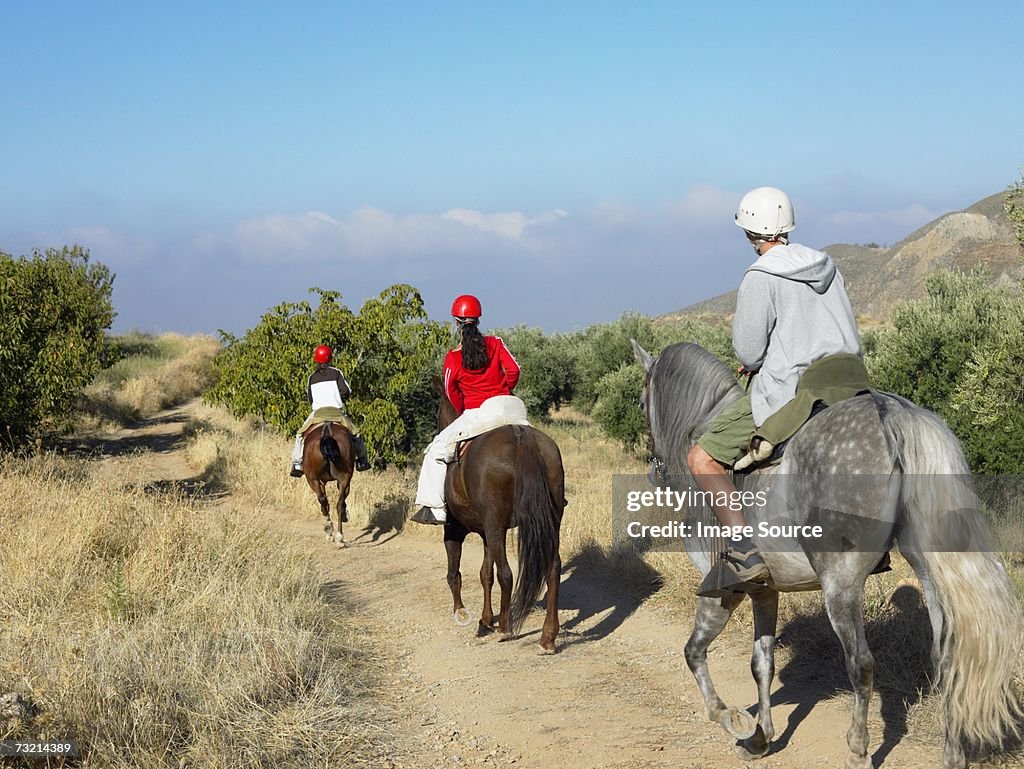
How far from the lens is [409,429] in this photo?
21.0 metres

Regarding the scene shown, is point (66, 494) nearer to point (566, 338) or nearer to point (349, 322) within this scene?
point (349, 322)

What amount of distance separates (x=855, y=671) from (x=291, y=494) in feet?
40.3

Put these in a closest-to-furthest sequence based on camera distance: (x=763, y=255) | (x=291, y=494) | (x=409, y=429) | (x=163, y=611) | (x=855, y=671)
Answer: (x=855, y=671), (x=763, y=255), (x=163, y=611), (x=291, y=494), (x=409, y=429)

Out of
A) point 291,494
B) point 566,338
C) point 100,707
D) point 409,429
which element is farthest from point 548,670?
point 566,338

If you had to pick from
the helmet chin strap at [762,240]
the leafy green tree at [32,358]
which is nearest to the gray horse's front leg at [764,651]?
the helmet chin strap at [762,240]

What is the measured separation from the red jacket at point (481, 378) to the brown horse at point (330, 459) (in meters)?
4.73

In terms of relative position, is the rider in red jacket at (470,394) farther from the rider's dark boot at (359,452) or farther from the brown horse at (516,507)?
the rider's dark boot at (359,452)

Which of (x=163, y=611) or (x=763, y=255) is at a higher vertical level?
(x=763, y=255)

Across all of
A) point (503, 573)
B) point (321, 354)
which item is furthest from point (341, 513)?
point (503, 573)

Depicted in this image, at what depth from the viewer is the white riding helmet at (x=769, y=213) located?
538 centimetres

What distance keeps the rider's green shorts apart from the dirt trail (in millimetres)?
Result: 1783

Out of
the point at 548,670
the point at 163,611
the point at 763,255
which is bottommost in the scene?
the point at 548,670

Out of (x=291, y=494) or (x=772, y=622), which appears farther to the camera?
(x=291, y=494)
